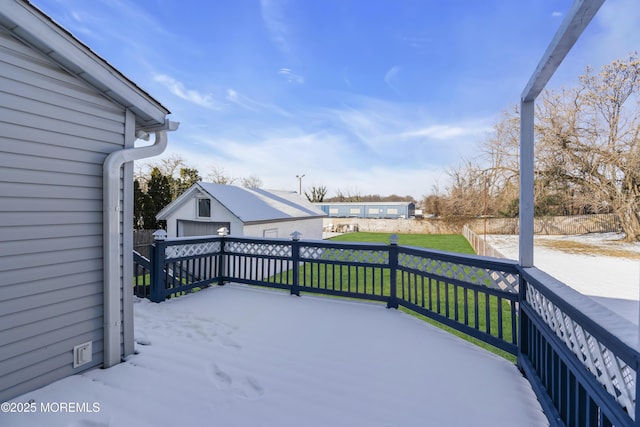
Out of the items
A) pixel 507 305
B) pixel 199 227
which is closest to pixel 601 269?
pixel 507 305

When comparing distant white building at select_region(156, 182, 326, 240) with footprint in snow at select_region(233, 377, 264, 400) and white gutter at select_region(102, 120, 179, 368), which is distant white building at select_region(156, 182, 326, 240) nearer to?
white gutter at select_region(102, 120, 179, 368)

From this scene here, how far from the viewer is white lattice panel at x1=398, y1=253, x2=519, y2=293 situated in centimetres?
292

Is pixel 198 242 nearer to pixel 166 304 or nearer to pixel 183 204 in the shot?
pixel 166 304

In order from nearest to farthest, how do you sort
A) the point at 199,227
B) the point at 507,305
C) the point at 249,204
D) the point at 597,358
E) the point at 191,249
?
the point at 597,358 → the point at 191,249 → the point at 507,305 → the point at 199,227 → the point at 249,204

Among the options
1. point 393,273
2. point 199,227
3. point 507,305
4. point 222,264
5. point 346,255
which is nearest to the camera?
point 393,273

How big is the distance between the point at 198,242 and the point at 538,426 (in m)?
5.17

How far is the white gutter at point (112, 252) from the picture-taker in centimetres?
259

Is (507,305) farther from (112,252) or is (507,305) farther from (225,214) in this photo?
(225,214)

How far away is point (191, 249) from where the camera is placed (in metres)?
5.19

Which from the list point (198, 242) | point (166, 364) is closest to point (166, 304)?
point (198, 242)

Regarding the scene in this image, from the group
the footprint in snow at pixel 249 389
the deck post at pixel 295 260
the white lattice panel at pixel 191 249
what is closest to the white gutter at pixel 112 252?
the footprint in snow at pixel 249 389

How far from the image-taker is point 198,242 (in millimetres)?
5316

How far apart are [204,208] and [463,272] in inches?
376

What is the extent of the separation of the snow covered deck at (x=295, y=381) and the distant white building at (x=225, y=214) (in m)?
6.08
